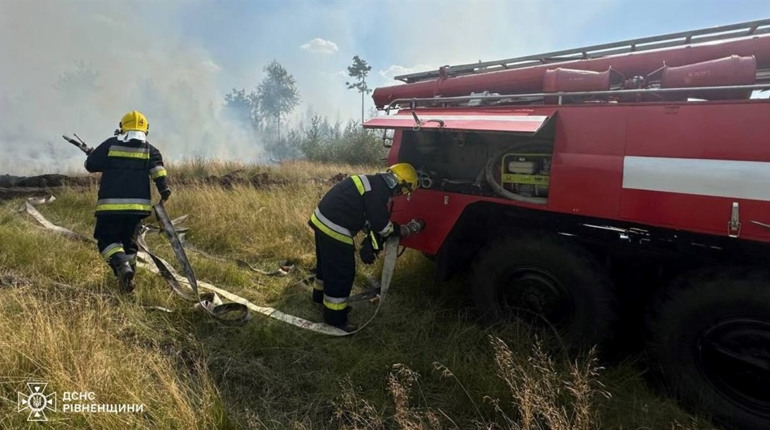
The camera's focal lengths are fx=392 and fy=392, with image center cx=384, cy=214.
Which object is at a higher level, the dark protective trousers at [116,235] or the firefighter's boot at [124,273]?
the dark protective trousers at [116,235]

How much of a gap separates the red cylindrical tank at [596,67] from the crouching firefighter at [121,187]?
8.91ft

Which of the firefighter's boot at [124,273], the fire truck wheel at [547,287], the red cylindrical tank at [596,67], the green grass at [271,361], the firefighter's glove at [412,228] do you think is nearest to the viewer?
the green grass at [271,361]

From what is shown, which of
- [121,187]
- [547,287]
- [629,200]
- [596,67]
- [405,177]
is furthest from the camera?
[121,187]

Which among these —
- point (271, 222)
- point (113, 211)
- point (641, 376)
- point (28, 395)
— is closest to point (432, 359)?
point (641, 376)

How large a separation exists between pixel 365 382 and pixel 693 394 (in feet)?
6.62

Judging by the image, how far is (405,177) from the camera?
331 centimetres

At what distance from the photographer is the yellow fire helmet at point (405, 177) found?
3.30m

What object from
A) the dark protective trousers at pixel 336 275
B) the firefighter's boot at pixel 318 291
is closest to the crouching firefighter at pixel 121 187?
the firefighter's boot at pixel 318 291

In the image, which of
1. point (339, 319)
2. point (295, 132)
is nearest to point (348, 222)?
point (339, 319)

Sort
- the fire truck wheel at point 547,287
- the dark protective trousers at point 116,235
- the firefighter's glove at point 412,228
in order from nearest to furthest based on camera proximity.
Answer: the fire truck wheel at point 547,287 < the firefighter's glove at point 412,228 < the dark protective trousers at point 116,235

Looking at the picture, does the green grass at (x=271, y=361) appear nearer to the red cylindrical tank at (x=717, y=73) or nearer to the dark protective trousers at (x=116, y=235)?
the dark protective trousers at (x=116, y=235)

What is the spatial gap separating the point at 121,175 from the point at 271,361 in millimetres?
2616

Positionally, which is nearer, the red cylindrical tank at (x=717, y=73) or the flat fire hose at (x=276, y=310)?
the red cylindrical tank at (x=717, y=73)

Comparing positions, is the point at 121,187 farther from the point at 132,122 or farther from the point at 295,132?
the point at 295,132
